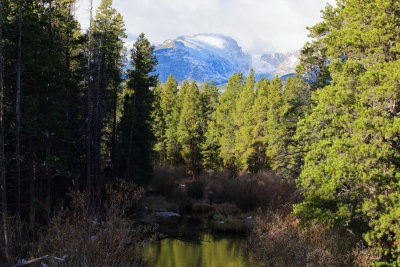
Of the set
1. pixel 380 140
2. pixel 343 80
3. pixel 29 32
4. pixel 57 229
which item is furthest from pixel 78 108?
pixel 380 140

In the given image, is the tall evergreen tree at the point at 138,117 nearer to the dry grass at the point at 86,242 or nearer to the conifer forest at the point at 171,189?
the conifer forest at the point at 171,189

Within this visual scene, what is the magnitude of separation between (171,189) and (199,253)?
574 inches

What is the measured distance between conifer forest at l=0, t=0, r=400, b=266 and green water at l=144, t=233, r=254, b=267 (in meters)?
0.26

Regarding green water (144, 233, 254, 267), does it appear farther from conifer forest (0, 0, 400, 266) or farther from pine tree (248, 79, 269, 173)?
pine tree (248, 79, 269, 173)

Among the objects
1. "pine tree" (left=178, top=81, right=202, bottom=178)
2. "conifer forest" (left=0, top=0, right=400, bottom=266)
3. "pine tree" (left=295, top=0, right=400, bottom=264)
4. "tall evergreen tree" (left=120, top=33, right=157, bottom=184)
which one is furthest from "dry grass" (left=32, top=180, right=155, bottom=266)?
"pine tree" (left=178, top=81, right=202, bottom=178)

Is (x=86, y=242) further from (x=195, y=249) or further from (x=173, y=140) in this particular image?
(x=173, y=140)

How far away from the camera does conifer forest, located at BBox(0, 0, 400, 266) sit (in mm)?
10055

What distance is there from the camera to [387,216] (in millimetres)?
9664

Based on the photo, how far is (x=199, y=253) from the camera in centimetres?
1664

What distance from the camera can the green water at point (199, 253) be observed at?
590 inches

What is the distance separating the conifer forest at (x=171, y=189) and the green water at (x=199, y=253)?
0.26 m

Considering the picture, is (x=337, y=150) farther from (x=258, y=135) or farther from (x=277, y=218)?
(x=258, y=135)

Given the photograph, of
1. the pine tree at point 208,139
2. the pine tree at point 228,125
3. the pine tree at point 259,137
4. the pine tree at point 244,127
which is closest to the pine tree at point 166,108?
the pine tree at point 208,139

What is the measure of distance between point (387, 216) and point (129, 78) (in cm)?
2358
